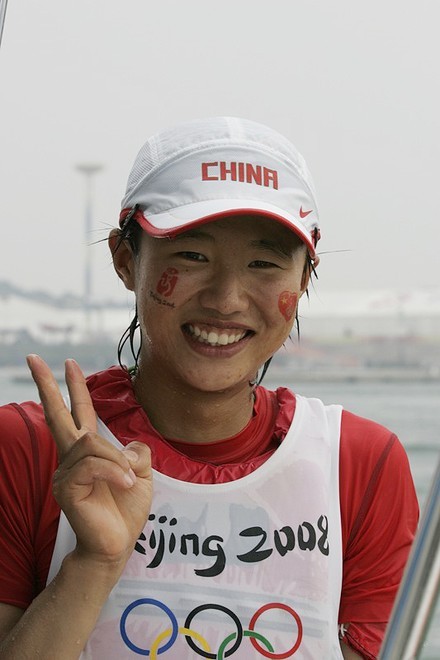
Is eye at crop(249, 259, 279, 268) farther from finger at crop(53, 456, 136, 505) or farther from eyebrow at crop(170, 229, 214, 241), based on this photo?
finger at crop(53, 456, 136, 505)

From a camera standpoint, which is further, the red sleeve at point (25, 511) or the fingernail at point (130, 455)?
the red sleeve at point (25, 511)

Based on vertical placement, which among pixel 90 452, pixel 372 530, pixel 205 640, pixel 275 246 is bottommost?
pixel 205 640

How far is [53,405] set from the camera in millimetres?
1073

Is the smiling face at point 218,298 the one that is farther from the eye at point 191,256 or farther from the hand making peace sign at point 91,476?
the hand making peace sign at point 91,476

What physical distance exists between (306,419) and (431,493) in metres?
0.57

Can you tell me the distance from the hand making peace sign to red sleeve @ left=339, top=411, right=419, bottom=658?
269mm

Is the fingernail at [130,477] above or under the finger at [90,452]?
under

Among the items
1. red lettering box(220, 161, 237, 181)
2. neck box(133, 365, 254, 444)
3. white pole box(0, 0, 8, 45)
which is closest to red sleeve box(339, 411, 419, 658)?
neck box(133, 365, 254, 444)

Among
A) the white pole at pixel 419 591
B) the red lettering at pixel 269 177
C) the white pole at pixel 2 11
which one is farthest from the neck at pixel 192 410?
the white pole at pixel 419 591

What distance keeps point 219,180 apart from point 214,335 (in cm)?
17

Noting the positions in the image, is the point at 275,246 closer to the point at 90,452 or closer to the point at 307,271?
the point at 307,271

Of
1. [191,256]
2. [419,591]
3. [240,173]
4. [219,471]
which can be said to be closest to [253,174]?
[240,173]

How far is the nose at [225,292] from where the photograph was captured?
1158mm

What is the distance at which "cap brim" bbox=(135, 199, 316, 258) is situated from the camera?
3.79 ft
